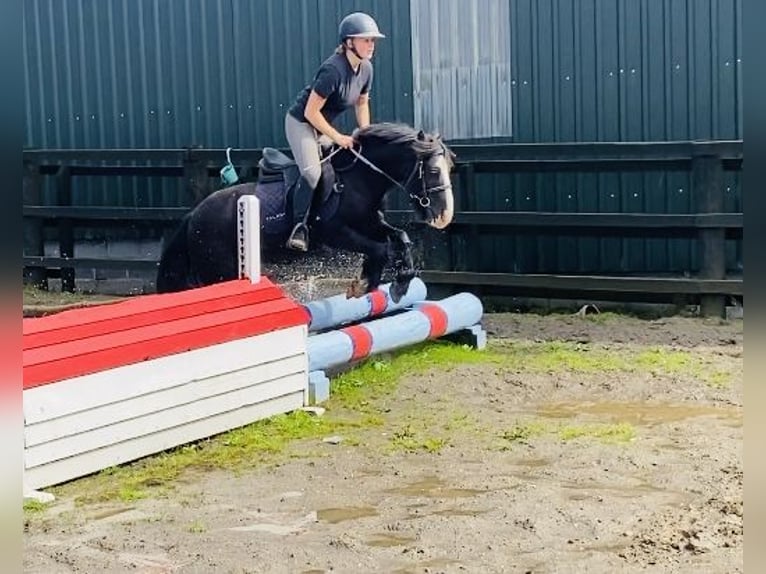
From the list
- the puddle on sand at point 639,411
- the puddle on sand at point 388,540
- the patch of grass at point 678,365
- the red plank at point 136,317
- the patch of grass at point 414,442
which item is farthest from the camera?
the patch of grass at point 678,365

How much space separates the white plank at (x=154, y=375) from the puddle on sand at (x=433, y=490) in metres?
1.05

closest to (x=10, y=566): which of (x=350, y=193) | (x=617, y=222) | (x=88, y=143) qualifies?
(x=350, y=193)

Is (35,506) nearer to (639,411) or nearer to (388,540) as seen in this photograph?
(388,540)

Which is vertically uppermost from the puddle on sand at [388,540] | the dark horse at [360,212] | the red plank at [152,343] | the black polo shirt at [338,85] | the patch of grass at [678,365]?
the black polo shirt at [338,85]

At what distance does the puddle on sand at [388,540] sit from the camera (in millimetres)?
3666

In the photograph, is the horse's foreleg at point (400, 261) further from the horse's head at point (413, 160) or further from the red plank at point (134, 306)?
the red plank at point (134, 306)

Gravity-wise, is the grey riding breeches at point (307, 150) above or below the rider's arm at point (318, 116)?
below

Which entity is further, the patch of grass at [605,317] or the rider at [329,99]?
the patch of grass at [605,317]

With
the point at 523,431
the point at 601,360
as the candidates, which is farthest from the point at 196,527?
the point at 601,360

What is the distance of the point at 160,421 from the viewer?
15.8ft

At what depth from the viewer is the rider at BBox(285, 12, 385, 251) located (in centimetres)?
633

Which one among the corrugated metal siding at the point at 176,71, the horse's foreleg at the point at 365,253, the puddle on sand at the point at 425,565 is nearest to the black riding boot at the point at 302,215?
the horse's foreleg at the point at 365,253

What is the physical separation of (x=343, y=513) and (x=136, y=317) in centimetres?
139

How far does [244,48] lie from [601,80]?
2.49m
